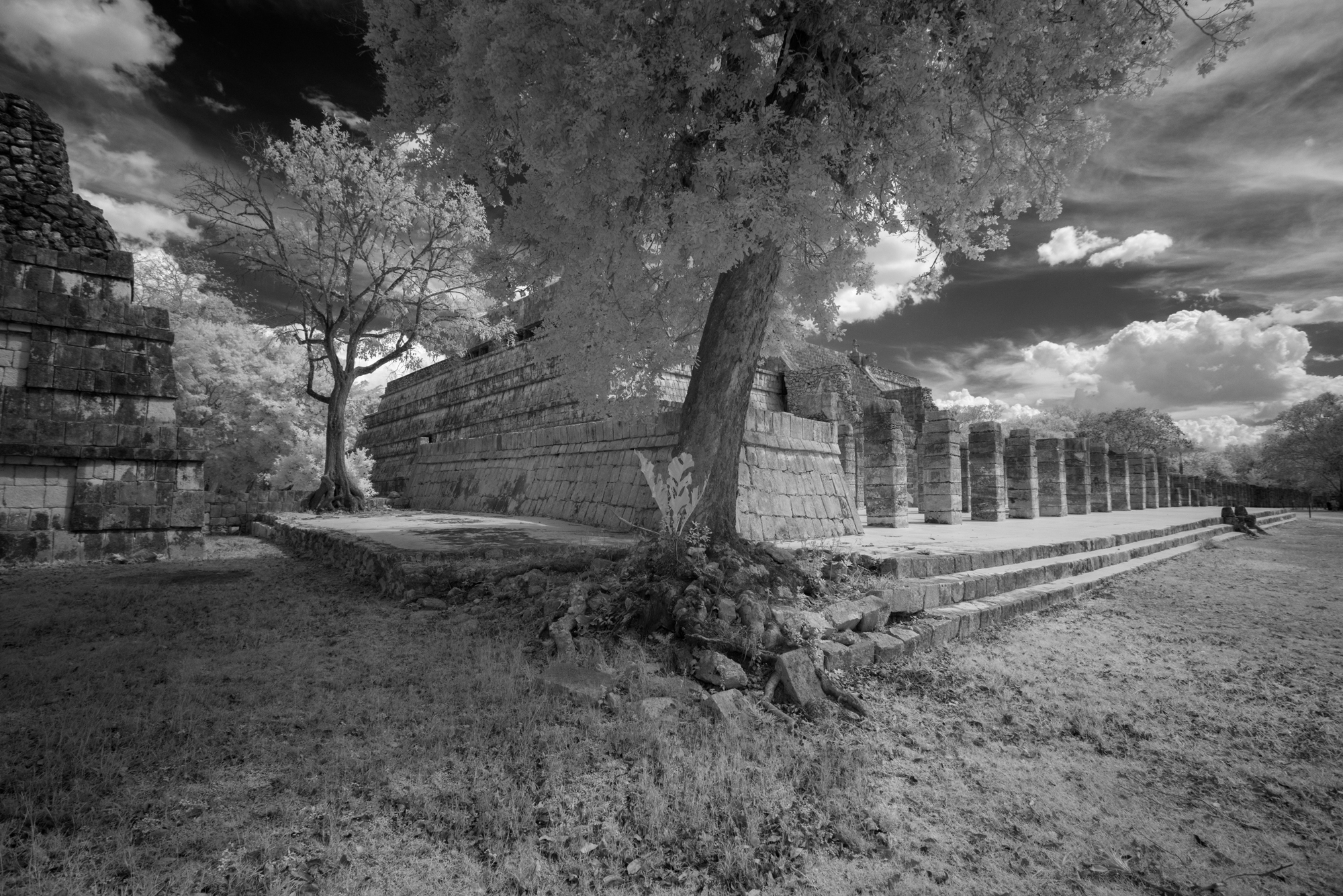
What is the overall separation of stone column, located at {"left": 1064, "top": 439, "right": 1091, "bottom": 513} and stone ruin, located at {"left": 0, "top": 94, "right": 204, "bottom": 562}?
23.0 m

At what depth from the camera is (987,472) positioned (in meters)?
15.0

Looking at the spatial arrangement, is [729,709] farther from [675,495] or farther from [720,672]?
[675,495]

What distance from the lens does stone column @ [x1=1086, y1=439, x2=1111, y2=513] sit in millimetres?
22234

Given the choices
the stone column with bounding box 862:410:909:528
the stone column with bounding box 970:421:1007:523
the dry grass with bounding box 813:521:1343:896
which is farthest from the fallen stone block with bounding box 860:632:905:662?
the stone column with bounding box 970:421:1007:523

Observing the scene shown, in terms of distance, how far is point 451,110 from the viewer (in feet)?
20.8

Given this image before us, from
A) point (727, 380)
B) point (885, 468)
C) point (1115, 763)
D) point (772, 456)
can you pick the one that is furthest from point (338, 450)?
point (1115, 763)

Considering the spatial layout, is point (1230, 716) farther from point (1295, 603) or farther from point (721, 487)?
point (1295, 603)

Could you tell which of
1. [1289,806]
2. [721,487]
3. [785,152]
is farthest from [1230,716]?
[785,152]

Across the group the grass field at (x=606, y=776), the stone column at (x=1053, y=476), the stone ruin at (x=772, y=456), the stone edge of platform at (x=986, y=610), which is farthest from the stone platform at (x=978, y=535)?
the grass field at (x=606, y=776)

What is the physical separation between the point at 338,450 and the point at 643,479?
10.5 metres

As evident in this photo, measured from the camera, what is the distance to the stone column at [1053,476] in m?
18.1

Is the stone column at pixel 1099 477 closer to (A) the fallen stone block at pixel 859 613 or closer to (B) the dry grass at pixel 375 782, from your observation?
(A) the fallen stone block at pixel 859 613

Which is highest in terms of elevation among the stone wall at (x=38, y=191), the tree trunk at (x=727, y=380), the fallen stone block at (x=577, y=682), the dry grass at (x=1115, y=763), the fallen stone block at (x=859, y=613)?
the stone wall at (x=38, y=191)

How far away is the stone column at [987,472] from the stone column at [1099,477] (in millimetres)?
9786
